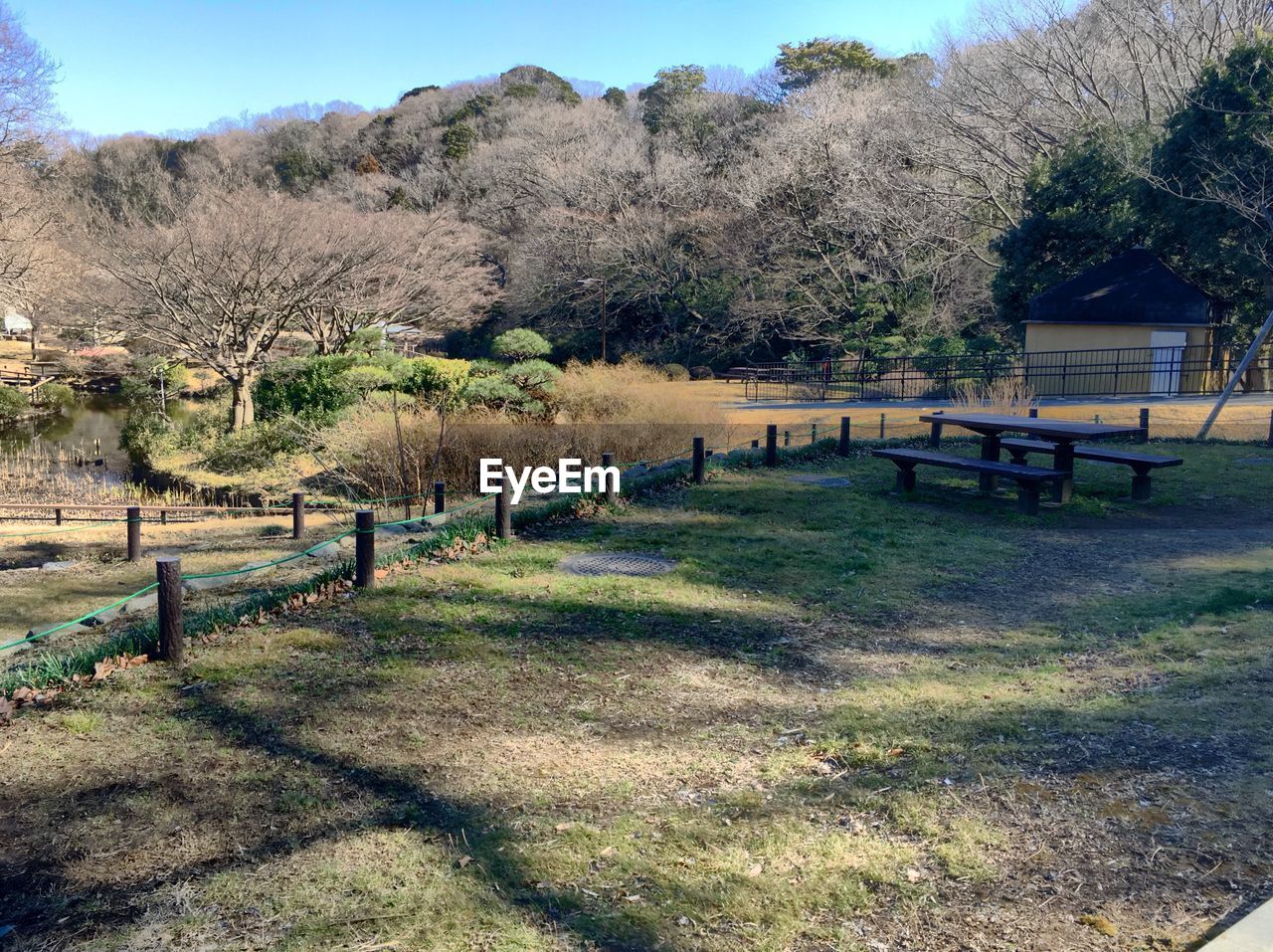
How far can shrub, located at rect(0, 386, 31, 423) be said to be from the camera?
35.0 m

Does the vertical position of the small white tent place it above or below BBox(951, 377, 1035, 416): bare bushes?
above

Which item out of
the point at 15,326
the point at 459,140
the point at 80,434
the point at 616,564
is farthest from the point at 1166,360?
the point at 15,326

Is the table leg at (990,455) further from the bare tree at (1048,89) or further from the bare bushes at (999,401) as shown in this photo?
the bare tree at (1048,89)

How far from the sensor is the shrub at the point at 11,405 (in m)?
35.0

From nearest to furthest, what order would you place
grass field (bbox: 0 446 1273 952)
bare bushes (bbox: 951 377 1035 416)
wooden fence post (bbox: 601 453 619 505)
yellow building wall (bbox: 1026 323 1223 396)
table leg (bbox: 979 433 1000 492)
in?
grass field (bbox: 0 446 1273 952), wooden fence post (bbox: 601 453 619 505), table leg (bbox: 979 433 1000 492), bare bushes (bbox: 951 377 1035 416), yellow building wall (bbox: 1026 323 1223 396)

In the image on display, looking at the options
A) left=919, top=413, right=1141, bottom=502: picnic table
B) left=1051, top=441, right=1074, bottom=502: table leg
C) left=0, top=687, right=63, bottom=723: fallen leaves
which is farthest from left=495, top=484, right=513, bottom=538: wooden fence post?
left=1051, top=441, right=1074, bottom=502: table leg

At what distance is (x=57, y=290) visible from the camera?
30.6 meters

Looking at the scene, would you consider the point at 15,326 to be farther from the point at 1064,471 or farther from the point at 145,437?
the point at 1064,471

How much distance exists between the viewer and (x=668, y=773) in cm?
432

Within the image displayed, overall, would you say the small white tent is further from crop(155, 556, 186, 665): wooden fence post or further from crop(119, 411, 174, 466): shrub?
crop(155, 556, 186, 665): wooden fence post

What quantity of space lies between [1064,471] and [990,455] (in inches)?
45.4

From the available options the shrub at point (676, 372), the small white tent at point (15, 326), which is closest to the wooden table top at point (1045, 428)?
the shrub at point (676, 372)

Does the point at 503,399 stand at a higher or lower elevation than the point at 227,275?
lower

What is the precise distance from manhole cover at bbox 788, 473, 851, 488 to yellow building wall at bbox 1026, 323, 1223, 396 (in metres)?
16.7
